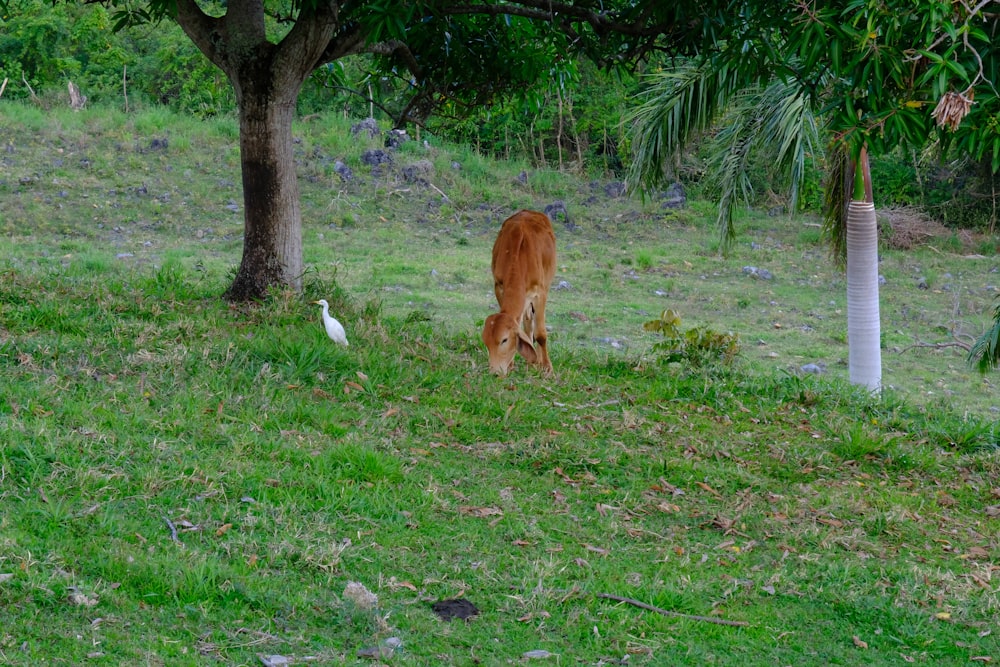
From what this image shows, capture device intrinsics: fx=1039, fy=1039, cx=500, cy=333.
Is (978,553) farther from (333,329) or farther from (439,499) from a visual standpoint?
(333,329)

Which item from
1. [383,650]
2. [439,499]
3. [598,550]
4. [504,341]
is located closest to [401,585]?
[383,650]

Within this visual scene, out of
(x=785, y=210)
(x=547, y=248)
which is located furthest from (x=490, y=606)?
(x=785, y=210)

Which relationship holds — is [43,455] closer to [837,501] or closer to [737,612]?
[737,612]

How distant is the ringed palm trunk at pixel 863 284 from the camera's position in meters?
10.8

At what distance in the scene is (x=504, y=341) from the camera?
8.45 metres

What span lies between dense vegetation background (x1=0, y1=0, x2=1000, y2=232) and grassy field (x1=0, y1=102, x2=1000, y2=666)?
1300 cm

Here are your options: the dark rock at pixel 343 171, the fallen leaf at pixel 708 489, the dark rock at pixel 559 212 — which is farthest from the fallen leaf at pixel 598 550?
the dark rock at pixel 343 171

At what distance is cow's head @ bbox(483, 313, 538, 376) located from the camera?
8.44 metres

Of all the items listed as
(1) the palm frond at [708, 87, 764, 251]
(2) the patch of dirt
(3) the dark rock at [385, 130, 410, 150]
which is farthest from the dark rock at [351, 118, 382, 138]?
(1) the palm frond at [708, 87, 764, 251]

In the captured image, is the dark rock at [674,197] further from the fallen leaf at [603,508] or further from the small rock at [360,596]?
the small rock at [360,596]

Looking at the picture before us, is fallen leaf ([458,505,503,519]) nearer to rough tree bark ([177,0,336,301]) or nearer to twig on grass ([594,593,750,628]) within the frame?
twig on grass ([594,593,750,628])

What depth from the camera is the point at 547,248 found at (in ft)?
32.2

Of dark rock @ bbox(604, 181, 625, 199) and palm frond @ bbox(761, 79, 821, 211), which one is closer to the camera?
palm frond @ bbox(761, 79, 821, 211)

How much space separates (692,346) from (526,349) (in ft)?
6.56
